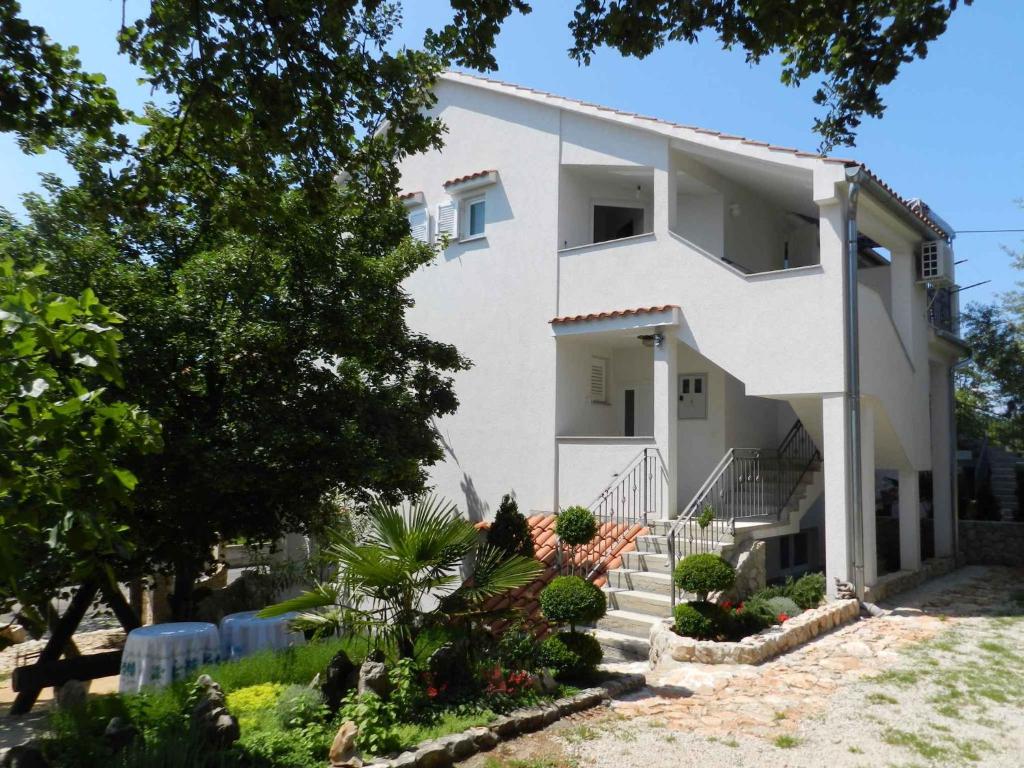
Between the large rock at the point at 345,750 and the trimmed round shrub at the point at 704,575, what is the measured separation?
4882 millimetres

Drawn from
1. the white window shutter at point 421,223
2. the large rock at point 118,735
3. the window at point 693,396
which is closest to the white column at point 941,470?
the window at point 693,396

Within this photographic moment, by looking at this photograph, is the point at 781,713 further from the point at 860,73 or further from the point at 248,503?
the point at 248,503

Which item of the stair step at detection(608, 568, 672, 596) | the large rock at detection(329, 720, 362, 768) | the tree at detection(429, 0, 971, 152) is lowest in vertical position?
the large rock at detection(329, 720, 362, 768)

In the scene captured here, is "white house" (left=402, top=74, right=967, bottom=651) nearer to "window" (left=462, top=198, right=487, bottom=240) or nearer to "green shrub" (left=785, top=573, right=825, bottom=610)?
"window" (left=462, top=198, right=487, bottom=240)

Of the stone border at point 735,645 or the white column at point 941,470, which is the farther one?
the white column at point 941,470

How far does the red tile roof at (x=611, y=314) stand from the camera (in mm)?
13203

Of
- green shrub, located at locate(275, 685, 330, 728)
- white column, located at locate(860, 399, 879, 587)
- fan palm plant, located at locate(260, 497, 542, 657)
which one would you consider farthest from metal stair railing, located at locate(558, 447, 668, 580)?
green shrub, located at locate(275, 685, 330, 728)

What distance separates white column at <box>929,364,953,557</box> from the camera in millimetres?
16797

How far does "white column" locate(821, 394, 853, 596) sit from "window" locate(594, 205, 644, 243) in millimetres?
6425

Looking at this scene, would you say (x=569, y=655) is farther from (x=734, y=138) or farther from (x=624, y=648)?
(x=734, y=138)

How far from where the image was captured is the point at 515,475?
15.2m

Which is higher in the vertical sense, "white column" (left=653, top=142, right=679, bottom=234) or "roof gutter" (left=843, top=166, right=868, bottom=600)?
"white column" (left=653, top=142, right=679, bottom=234)

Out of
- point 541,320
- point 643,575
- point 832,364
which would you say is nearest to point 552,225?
point 541,320

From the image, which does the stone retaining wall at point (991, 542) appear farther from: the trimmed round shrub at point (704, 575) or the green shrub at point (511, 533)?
the green shrub at point (511, 533)
